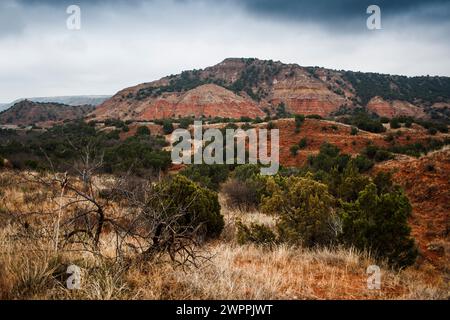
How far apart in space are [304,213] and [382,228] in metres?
1.58

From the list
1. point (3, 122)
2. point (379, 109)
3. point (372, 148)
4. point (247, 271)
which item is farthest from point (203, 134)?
point (3, 122)

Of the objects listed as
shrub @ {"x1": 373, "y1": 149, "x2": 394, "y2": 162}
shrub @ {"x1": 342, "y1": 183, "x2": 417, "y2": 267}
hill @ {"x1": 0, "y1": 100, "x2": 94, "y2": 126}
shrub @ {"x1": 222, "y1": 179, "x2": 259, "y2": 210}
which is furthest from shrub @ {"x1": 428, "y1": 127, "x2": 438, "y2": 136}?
hill @ {"x1": 0, "y1": 100, "x2": 94, "y2": 126}

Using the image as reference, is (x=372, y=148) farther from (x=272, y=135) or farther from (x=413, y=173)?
(x=272, y=135)

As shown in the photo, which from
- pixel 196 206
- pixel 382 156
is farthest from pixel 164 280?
pixel 382 156

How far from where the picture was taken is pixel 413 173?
18125 mm

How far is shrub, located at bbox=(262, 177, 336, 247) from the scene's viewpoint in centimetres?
725

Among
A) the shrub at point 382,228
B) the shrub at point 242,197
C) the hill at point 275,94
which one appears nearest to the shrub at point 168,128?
the hill at point 275,94

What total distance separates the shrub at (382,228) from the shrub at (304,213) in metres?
0.49

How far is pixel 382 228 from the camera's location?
6.96m

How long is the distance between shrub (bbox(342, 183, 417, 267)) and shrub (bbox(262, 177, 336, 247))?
49cm

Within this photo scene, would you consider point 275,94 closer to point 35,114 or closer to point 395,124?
point 395,124

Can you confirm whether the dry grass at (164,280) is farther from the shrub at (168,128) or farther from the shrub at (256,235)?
the shrub at (168,128)

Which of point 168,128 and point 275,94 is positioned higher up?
point 275,94
